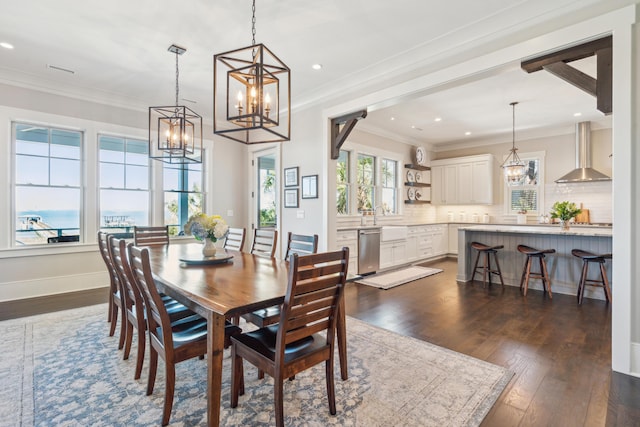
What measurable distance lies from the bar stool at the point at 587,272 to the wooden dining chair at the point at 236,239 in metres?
4.29

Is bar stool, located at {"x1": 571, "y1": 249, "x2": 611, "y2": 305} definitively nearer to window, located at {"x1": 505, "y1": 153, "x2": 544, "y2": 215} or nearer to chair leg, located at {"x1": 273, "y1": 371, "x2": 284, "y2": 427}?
window, located at {"x1": 505, "y1": 153, "x2": 544, "y2": 215}

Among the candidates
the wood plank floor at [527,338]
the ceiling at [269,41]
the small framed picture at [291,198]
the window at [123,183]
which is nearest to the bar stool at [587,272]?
the wood plank floor at [527,338]

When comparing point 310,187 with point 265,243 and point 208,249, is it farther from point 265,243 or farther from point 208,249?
point 208,249

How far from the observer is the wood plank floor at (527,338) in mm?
1898

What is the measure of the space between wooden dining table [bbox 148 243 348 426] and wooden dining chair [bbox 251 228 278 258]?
1.44 ft

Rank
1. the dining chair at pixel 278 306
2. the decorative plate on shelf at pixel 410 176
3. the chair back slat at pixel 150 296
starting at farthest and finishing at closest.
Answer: the decorative plate on shelf at pixel 410 176
the dining chair at pixel 278 306
the chair back slat at pixel 150 296

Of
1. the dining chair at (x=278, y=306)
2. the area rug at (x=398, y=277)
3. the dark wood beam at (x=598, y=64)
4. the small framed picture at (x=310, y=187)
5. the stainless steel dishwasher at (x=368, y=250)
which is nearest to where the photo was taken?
the dining chair at (x=278, y=306)

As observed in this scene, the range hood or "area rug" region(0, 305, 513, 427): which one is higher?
the range hood

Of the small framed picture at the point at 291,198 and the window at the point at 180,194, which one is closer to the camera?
the small framed picture at the point at 291,198

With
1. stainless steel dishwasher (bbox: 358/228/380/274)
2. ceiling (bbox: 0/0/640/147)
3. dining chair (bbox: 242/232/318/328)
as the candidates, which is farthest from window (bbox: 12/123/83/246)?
stainless steel dishwasher (bbox: 358/228/380/274)

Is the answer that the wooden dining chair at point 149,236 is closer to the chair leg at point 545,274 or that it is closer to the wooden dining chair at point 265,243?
the wooden dining chair at point 265,243

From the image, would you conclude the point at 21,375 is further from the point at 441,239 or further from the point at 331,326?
the point at 441,239

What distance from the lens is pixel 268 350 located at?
1711 mm

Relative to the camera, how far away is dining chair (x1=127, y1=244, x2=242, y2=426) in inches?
68.2
